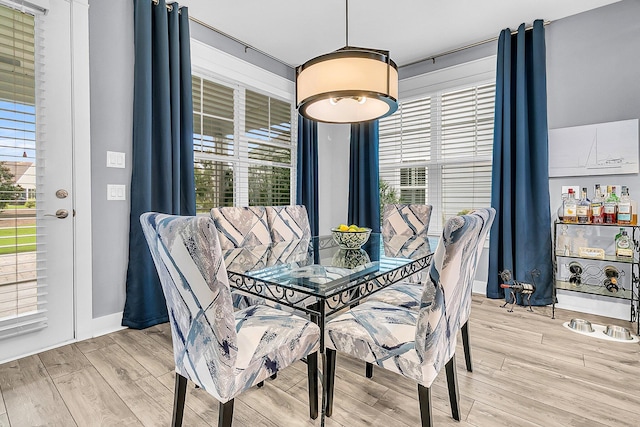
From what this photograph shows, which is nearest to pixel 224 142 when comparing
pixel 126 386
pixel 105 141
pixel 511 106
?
pixel 105 141

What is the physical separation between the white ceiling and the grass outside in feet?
6.92

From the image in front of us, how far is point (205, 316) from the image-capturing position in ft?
3.35

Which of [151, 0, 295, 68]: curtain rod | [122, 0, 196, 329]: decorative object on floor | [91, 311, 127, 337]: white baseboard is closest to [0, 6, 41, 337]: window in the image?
[91, 311, 127, 337]: white baseboard

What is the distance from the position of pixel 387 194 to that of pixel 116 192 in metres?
2.93

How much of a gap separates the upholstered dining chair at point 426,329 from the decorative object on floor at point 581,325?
1674 mm

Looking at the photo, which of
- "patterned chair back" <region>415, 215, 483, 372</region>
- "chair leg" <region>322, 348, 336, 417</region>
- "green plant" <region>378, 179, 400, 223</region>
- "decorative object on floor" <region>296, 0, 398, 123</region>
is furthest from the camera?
"green plant" <region>378, 179, 400, 223</region>

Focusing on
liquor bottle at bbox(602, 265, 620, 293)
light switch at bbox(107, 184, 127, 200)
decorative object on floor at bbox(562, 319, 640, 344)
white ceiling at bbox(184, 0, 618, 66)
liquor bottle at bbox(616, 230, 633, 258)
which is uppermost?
white ceiling at bbox(184, 0, 618, 66)

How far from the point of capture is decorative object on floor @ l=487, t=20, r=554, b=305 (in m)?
2.95

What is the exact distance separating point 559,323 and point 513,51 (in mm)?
2510

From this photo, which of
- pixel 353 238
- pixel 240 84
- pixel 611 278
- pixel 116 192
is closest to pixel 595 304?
pixel 611 278

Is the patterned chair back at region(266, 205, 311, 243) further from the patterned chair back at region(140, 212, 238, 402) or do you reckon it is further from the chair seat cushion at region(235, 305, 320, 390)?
the patterned chair back at region(140, 212, 238, 402)

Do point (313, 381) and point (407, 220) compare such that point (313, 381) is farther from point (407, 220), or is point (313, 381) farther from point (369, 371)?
point (407, 220)

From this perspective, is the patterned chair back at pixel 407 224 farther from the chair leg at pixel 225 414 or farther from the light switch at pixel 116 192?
the light switch at pixel 116 192

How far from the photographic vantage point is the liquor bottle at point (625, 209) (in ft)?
8.24
